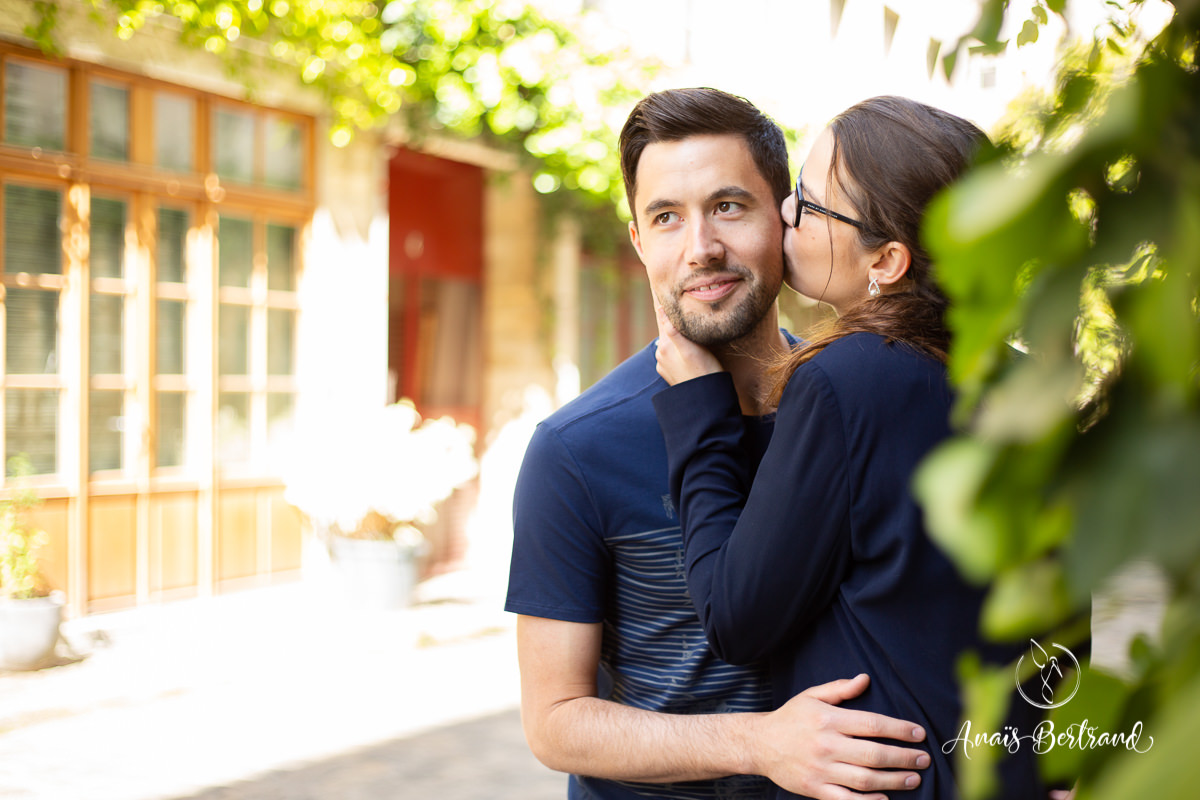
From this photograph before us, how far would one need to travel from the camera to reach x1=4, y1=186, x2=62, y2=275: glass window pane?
19.7ft

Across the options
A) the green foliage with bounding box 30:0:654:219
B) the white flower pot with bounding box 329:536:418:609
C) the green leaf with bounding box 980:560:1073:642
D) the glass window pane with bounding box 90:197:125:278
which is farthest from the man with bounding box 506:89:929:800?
the white flower pot with bounding box 329:536:418:609

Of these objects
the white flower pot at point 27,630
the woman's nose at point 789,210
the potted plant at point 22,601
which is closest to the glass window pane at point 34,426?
the potted plant at point 22,601

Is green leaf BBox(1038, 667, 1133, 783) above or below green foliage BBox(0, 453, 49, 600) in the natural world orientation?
above

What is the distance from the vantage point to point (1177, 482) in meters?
0.35

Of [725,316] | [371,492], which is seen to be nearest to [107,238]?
[371,492]

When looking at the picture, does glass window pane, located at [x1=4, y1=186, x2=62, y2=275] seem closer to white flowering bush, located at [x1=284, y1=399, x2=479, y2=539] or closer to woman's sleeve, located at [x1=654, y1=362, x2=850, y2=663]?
A: white flowering bush, located at [x1=284, y1=399, x2=479, y2=539]

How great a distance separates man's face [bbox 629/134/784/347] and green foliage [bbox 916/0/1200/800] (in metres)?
1.57

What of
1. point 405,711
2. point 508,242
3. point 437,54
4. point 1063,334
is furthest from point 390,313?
point 1063,334

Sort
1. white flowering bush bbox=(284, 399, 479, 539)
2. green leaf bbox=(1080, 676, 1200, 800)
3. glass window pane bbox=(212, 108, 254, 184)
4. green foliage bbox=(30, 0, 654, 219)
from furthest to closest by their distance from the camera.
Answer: white flowering bush bbox=(284, 399, 479, 539) → glass window pane bbox=(212, 108, 254, 184) → green foliage bbox=(30, 0, 654, 219) → green leaf bbox=(1080, 676, 1200, 800)

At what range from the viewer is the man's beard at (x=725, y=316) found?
6.42 ft

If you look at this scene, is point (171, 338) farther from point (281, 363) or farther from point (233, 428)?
point (281, 363)

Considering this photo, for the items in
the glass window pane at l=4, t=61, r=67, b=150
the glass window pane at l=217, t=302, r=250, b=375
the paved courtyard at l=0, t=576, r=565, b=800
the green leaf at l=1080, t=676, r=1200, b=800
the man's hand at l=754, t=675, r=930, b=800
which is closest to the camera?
the green leaf at l=1080, t=676, r=1200, b=800

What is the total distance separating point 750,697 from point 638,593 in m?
0.26

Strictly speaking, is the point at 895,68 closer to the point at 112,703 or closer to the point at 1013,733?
the point at 112,703
